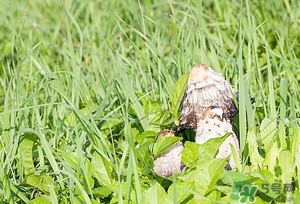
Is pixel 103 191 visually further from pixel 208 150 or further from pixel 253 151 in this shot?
pixel 253 151

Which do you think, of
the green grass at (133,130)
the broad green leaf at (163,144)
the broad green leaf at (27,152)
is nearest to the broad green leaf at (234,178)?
the green grass at (133,130)

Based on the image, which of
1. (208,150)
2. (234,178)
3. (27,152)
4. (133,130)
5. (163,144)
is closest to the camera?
(234,178)

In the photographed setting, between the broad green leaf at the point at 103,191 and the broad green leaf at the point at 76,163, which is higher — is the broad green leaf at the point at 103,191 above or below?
below

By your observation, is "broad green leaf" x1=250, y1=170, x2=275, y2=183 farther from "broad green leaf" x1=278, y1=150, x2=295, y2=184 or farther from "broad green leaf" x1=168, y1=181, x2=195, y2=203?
"broad green leaf" x1=168, y1=181, x2=195, y2=203


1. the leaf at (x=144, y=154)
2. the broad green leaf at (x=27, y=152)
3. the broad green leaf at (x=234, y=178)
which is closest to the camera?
the broad green leaf at (x=234, y=178)

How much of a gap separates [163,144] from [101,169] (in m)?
0.22

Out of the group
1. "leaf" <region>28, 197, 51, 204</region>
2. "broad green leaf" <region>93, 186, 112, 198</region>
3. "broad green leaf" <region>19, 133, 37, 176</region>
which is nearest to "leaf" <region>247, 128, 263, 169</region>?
"broad green leaf" <region>93, 186, 112, 198</region>

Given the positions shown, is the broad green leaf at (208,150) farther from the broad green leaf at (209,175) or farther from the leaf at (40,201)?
the leaf at (40,201)

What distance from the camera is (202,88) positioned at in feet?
5.57

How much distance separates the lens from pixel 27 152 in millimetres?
1971

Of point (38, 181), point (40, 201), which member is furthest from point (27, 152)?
point (40, 201)

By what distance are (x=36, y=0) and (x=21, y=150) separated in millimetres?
2231

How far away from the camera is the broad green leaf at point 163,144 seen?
1714 millimetres

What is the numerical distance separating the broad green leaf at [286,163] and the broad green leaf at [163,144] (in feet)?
1.04
